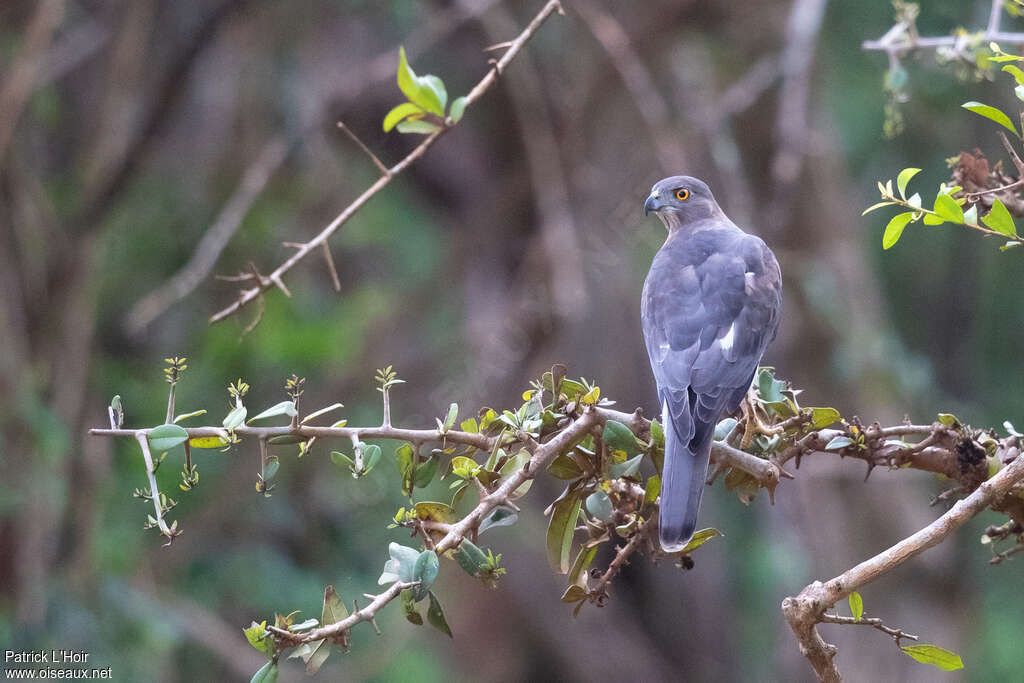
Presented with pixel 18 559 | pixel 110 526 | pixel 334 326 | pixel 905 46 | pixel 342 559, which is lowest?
pixel 342 559

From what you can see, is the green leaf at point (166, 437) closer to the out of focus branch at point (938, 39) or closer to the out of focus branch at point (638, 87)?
the out of focus branch at point (938, 39)

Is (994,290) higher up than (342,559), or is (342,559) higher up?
(994,290)

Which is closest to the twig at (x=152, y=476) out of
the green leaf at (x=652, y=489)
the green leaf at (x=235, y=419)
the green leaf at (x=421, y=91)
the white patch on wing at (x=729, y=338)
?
the green leaf at (x=235, y=419)

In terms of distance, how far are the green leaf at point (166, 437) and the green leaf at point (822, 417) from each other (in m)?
1.11

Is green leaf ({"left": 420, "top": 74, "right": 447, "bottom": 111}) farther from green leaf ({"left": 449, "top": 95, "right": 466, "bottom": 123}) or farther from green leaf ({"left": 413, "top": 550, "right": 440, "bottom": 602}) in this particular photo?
green leaf ({"left": 413, "top": 550, "right": 440, "bottom": 602})

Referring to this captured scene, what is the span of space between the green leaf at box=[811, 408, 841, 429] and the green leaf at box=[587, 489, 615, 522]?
0.43 metres

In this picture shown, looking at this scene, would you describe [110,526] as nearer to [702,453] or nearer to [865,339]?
[865,339]

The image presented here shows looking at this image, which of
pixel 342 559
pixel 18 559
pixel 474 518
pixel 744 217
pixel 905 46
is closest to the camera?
pixel 474 518

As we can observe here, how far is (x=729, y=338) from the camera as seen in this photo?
120 inches

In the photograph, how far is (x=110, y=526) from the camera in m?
6.27

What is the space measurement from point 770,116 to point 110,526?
16.0ft

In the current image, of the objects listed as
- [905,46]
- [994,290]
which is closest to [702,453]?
[905,46]

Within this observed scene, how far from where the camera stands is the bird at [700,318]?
2.51 metres

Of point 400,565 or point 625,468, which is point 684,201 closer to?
point 625,468
